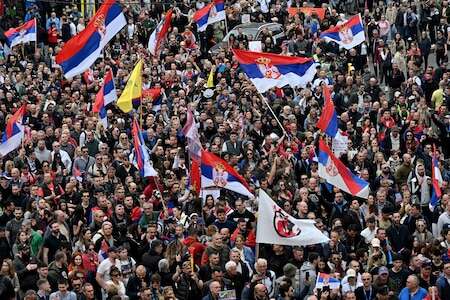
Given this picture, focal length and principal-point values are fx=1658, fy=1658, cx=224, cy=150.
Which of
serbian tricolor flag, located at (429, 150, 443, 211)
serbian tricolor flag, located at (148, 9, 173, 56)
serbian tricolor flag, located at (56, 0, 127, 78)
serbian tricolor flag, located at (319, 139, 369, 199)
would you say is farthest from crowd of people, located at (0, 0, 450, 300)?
serbian tricolor flag, located at (56, 0, 127, 78)

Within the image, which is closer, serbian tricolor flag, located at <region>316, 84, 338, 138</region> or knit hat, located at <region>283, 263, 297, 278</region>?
knit hat, located at <region>283, 263, 297, 278</region>

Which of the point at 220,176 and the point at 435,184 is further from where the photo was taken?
the point at 435,184

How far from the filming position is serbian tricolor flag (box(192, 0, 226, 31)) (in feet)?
123

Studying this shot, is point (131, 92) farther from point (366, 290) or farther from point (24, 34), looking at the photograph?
point (366, 290)

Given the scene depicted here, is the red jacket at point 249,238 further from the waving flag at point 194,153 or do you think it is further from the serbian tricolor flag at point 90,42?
the serbian tricolor flag at point 90,42

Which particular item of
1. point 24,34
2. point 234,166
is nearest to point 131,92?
point 234,166

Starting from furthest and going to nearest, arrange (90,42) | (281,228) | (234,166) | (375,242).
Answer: (90,42)
(234,166)
(375,242)
(281,228)

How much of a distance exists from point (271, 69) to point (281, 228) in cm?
691

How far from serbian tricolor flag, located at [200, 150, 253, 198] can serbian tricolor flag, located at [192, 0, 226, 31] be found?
13.0 metres

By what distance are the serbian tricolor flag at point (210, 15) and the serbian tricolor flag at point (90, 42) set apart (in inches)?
257

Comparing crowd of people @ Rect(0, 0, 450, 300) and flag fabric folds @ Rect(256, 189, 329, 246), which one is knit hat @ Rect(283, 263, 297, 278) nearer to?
crowd of people @ Rect(0, 0, 450, 300)

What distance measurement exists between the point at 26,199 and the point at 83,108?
6791 millimetres

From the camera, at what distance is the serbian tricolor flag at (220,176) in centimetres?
2478

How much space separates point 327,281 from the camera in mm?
21234
